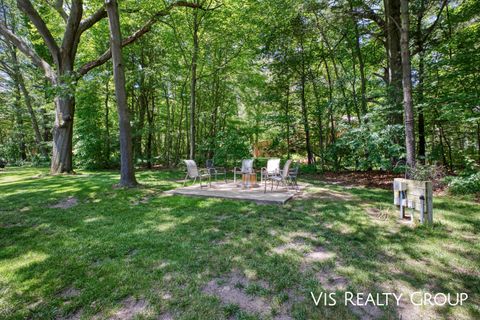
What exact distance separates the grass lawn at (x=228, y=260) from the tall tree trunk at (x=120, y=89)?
77.0 inches

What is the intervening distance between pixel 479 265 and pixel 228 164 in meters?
8.40

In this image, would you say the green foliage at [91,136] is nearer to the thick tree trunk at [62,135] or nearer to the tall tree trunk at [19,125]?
the thick tree trunk at [62,135]

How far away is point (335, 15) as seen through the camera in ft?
27.1

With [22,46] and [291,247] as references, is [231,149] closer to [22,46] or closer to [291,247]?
[291,247]

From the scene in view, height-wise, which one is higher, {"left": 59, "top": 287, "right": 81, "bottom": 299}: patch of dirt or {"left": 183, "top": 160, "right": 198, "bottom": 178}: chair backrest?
{"left": 183, "top": 160, "right": 198, "bottom": 178}: chair backrest

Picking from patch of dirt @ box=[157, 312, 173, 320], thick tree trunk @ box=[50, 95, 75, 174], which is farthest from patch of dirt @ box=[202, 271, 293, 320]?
thick tree trunk @ box=[50, 95, 75, 174]

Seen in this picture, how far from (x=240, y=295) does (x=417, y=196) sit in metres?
3.24

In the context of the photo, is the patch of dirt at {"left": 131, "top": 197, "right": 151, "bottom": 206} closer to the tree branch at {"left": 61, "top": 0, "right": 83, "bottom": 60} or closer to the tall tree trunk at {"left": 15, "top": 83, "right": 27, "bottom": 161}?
the tree branch at {"left": 61, "top": 0, "right": 83, "bottom": 60}

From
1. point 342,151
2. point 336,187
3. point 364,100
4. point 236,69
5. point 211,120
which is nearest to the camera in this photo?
point 336,187

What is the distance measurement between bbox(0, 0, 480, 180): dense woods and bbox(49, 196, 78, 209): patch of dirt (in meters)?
2.26

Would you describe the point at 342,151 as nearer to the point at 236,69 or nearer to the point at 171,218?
the point at 236,69

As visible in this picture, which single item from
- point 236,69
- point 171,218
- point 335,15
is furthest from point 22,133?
point 335,15

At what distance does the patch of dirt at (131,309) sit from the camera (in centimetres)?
180

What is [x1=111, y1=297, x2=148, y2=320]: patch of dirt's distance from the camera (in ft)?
5.92
